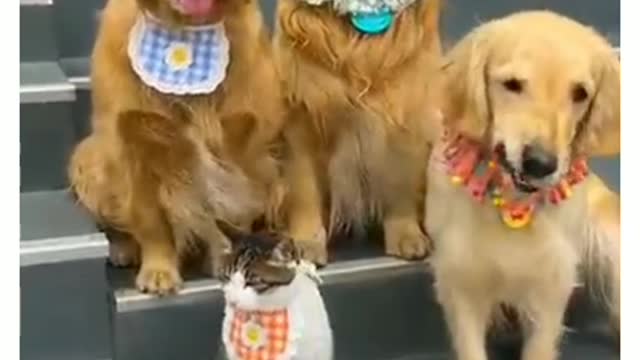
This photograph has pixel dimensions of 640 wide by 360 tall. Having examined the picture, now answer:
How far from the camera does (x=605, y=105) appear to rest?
219 cm

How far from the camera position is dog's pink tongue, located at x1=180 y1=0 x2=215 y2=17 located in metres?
2.30

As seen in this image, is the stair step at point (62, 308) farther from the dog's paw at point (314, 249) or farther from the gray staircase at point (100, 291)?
the dog's paw at point (314, 249)

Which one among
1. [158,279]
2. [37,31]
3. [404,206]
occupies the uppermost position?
[37,31]

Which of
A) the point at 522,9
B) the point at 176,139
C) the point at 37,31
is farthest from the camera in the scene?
the point at 522,9

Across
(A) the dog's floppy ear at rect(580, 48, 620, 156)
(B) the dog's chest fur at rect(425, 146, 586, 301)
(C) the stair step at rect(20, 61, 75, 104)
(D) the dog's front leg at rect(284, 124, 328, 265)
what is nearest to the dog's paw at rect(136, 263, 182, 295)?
(D) the dog's front leg at rect(284, 124, 328, 265)

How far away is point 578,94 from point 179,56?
71 centimetres

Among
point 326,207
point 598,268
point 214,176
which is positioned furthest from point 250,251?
point 598,268

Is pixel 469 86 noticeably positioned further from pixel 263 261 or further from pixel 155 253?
pixel 155 253

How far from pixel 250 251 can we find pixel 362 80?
50cm

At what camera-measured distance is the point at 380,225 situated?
8.84ft

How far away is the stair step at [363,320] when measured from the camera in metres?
2.46

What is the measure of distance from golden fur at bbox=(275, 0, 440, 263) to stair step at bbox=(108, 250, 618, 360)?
0.20ft

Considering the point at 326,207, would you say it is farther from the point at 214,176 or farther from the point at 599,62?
the point at 599,62

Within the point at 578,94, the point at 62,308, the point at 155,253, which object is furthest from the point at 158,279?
the point at 578,94
